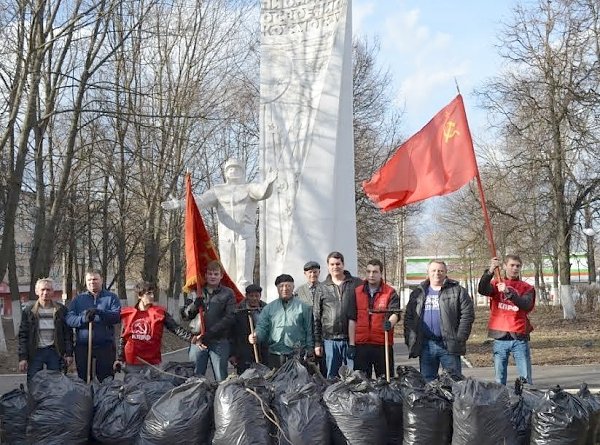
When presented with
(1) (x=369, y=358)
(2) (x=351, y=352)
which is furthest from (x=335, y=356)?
(1) (x=369, y=358)

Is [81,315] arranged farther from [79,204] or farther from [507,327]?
[79,204]

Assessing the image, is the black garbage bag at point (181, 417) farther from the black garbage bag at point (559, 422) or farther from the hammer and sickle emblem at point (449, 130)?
the hammer and sickle emblem at point (449, 130)

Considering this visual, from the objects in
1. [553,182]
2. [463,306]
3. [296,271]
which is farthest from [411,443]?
[553,182]

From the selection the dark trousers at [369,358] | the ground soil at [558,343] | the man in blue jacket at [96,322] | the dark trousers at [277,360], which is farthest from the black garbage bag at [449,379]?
the ground soil at [558,343]

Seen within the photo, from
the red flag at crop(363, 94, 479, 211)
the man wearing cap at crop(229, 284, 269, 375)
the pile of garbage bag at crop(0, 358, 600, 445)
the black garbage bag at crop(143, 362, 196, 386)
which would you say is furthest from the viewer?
the red flag at crop(363, 94, 479, 211)

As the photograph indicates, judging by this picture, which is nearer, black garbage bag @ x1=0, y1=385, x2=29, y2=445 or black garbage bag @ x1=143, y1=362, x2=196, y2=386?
black garbage bag @ x1=0, y1=385, x2=29, y2=445

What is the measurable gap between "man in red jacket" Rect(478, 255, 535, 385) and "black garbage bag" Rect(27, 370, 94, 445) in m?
3.51

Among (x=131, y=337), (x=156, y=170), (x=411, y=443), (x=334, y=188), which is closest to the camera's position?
(x=411, y=443)

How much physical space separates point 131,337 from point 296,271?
15.6 feet

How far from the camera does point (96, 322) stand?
7.63m

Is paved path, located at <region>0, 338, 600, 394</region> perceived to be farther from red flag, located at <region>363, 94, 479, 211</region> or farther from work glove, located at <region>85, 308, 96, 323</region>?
work glove, located at <region>85, 308, 96, 323</region>

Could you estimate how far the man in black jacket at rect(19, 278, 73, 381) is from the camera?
753cm

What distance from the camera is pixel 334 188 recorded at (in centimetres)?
1198

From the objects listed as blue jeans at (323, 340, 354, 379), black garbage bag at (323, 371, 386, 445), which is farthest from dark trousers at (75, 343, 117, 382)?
black garbage bag at (323, 371, 386, 445)
